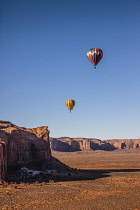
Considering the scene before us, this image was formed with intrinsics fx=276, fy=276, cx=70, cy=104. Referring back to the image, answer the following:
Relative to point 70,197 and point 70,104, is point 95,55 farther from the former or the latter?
point 70,197

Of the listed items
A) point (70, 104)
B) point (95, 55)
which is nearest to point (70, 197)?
point (95, 55)

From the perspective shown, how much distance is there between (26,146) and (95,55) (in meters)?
20.6

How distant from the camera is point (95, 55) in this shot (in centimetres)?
5069

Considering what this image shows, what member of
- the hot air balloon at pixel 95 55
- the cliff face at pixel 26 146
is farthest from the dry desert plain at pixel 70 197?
the hot air balloon at pixel 95 55

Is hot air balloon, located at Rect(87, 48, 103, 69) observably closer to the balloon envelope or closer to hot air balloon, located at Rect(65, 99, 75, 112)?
the balloon envelope

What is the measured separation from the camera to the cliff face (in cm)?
3981

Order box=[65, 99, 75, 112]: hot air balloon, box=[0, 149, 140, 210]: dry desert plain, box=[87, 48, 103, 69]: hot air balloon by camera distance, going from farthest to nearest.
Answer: box=[65, 99, 75, 112]: hot air balloon
box=[87, 48, 103, 69]: hot air balloon
box=[0, 149, 140, 210]: dry desert plain

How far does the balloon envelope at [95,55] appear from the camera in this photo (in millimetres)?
50562

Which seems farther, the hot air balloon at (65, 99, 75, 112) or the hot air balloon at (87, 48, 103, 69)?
the hot air balloon at (65, 99, 75, 112)

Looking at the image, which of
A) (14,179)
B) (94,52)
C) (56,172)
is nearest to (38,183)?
(14,179)

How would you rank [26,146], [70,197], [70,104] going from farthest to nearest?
[70,104], [26,146], [70,197]

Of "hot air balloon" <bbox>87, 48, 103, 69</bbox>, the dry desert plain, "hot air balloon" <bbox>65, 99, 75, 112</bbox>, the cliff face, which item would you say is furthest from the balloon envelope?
the dry desert plain

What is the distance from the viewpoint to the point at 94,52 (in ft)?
166

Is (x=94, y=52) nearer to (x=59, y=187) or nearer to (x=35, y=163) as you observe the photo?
(x=35, y=163)
